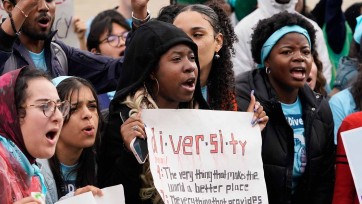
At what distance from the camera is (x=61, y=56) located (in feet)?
20.2

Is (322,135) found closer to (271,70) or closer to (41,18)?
(271,70)

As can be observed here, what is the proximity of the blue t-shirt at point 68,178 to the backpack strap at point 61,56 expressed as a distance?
102cm

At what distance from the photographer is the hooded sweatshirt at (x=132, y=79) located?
5.05 meters

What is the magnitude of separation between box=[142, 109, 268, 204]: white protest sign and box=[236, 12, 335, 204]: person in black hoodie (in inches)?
22.8

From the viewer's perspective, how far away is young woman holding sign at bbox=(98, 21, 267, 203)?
5.05 m

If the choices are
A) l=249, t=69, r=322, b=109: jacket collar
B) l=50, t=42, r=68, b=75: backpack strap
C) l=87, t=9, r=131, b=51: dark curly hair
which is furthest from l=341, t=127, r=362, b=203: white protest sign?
l=87, t=9, r=131, b=51: dark curly hair

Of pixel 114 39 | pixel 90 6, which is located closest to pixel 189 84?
pixel 114 39

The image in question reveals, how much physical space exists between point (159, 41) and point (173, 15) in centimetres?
101

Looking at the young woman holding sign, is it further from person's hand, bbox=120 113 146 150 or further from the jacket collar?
the jacket collar

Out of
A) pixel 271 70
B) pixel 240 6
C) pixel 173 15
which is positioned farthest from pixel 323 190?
pixel 240 6

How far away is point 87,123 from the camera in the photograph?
530cm

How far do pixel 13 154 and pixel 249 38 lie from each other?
3.85 metres

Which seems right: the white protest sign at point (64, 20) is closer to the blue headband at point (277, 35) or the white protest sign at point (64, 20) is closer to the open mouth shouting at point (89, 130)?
the blue headband at point (277, 35)

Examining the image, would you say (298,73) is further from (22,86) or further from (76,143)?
(22,86)
